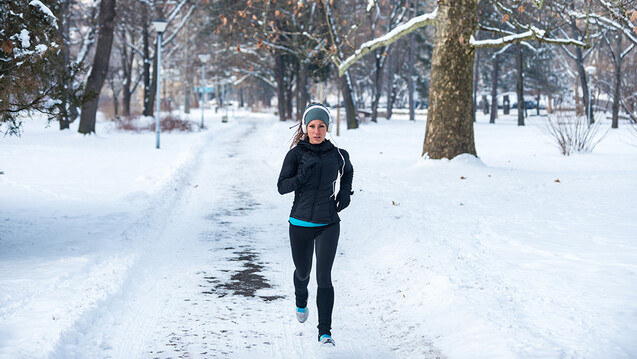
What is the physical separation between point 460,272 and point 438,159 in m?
8.83

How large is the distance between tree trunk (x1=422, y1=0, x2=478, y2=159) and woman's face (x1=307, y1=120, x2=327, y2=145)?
34.1 feet

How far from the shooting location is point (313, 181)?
4.76 meters

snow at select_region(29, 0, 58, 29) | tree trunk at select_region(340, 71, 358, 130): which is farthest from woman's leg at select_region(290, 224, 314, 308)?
tree trunk at select_region(340, 71, 358, 130)

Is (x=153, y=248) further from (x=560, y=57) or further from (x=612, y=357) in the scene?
(x=560, y=57)

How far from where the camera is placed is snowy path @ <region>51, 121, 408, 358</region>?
187 inches

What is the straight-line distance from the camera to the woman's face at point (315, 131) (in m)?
4.74

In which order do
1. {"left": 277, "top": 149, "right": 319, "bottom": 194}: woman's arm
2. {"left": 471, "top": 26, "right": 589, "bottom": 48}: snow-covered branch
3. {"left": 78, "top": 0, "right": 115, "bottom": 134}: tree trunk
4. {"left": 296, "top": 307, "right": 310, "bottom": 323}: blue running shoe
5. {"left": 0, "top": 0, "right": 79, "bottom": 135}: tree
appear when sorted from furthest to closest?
{"left": 78, "top": 0, "right": 115, "bottom": 134}: tree trunk
{"left": 471, "top": 26, "right": 589, "bottom": 48}: snow-covered branch
{"left": 0, "top": 0, "right": 79, "bottom": 135}: tree
{"left": 296, "top": 307, "right": 310, "bottom": 323}: blue running shoe
{"left": 277, "top": 149, "right": 319, "bottom": 194}: woman's arm

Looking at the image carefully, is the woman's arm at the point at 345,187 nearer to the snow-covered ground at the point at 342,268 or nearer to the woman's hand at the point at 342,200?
the woman's hand at the point at 342,200

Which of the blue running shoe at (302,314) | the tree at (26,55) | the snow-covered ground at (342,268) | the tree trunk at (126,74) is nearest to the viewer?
the snow-covered ground at (342,268)

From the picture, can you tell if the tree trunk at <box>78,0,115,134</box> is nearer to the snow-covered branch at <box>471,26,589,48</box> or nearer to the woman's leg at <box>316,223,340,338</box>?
the snow-covered branch at <box>471,26,589,48</box>

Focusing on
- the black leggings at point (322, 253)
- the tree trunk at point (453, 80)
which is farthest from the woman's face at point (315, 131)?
the tree trunk at point (453, 80)

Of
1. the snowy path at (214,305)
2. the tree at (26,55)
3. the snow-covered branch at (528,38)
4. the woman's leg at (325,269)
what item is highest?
the snow-covered branch at (528,38)

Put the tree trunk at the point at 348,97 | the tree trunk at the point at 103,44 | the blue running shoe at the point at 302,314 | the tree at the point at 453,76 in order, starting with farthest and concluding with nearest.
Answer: the tree trunk at the point at 348,97 < the tree trunk at the point at 103,44 < the tree at the point at 453,76 < the blue running shoe at the point at 302,314

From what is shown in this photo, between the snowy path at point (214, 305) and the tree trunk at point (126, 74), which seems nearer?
the snowy path at point (214, 305)
